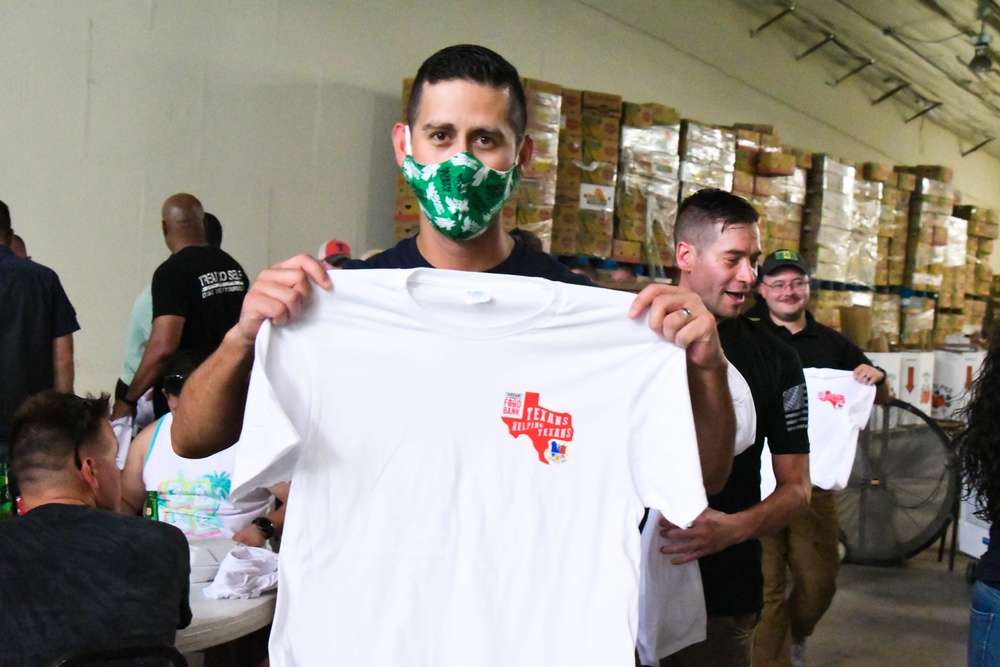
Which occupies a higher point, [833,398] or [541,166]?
[541,166]

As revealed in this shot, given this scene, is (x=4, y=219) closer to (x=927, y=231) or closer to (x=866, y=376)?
(x=866, y=376)

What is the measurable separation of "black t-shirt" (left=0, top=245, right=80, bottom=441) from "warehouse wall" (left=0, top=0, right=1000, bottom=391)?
0.86 meters

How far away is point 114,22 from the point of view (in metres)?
4.66

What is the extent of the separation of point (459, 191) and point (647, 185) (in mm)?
4895

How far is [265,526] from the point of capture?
2.95m

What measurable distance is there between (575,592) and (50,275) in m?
3.03

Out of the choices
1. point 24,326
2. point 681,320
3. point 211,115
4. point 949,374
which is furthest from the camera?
point 949,374

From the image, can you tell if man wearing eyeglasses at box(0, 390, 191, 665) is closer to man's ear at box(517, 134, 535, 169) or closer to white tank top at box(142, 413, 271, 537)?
white tank top at box(142, 413, 271, 537)

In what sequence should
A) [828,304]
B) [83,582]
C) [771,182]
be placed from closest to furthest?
[83,582], [771,182], [828,304]

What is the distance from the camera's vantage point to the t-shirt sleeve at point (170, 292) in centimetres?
403

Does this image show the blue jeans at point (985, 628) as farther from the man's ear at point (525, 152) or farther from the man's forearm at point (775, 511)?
the man's ear at point (525, 152)

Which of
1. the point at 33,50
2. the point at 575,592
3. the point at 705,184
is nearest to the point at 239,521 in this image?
the point at 575,592

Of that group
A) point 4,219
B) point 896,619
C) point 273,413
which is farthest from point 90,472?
point 896,619

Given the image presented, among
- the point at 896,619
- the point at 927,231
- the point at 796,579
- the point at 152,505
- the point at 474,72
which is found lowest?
the point at 896,619
